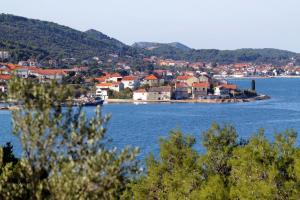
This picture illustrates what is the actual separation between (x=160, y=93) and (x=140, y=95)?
151 cm

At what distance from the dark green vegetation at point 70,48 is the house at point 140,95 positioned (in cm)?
2309

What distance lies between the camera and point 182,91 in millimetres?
48594

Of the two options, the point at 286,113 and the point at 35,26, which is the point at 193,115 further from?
the point at 35,26

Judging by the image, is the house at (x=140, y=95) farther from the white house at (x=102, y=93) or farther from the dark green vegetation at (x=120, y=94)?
the white house at (x=102, y=93)

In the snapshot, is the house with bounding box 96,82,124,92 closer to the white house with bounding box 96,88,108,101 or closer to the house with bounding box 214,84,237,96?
the white house with bounding box 96,88,108,101

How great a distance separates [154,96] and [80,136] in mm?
42823

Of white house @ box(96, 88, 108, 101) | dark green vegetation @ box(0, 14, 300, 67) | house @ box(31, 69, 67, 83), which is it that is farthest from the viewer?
dark green vegetation @ box(0, 14, 300, 67)

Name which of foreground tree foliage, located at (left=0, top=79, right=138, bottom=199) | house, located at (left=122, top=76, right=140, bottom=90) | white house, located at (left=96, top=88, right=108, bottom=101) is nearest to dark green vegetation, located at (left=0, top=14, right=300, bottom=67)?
house, located at (left=122, top=76, right=140, bottom=90)

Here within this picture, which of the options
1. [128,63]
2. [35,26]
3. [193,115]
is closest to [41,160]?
[193,115]

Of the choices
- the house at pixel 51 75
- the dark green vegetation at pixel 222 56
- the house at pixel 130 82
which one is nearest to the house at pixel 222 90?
the house at pixel 130 82

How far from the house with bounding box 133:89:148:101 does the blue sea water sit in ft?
10.8

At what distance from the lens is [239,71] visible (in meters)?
106

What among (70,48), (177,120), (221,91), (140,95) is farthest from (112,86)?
(70,48)

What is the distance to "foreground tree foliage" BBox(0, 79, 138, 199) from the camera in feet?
12.9
